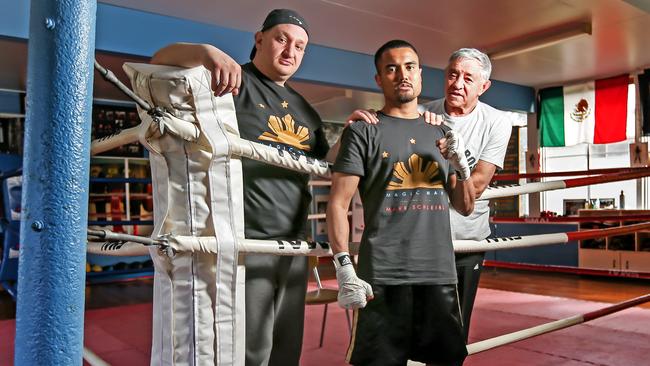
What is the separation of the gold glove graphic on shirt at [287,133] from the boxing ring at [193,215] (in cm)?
28

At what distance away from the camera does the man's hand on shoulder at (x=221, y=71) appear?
3.00 feet

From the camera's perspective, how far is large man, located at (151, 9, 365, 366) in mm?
1203

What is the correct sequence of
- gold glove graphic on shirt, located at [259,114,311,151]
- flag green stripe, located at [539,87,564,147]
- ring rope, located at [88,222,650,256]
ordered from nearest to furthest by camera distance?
ring rope, located at [88,222,650,256] < gold glove graphic on shirt, located at [259,114,311,151] < flag green stripe, located at [539,87,564,147]

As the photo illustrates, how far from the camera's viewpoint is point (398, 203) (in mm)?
1296

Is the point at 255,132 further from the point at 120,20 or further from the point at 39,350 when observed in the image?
the point at 120,20

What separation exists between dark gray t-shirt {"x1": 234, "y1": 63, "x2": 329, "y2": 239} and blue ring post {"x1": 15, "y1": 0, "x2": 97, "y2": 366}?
66cm

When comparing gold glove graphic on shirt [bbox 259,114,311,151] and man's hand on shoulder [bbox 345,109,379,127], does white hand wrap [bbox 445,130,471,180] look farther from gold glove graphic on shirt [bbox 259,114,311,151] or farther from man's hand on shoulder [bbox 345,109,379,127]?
gold glove graphic on shirt [bbox 259,114,311,151]

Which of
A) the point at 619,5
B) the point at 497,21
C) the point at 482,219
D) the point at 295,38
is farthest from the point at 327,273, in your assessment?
the point at 295,38

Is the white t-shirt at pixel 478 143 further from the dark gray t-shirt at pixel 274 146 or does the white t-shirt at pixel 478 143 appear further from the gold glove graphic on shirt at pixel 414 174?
the dark gray t-shirt at pixel 274 146

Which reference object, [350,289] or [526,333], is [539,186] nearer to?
[526,333]

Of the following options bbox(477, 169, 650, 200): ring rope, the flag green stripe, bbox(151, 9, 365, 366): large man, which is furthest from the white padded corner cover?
the flag green stripe

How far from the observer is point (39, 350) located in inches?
20.6

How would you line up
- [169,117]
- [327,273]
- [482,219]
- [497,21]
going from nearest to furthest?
[169,117] < [482,219] < [497,21] < [327,273]

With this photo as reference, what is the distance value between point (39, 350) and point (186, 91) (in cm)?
49
